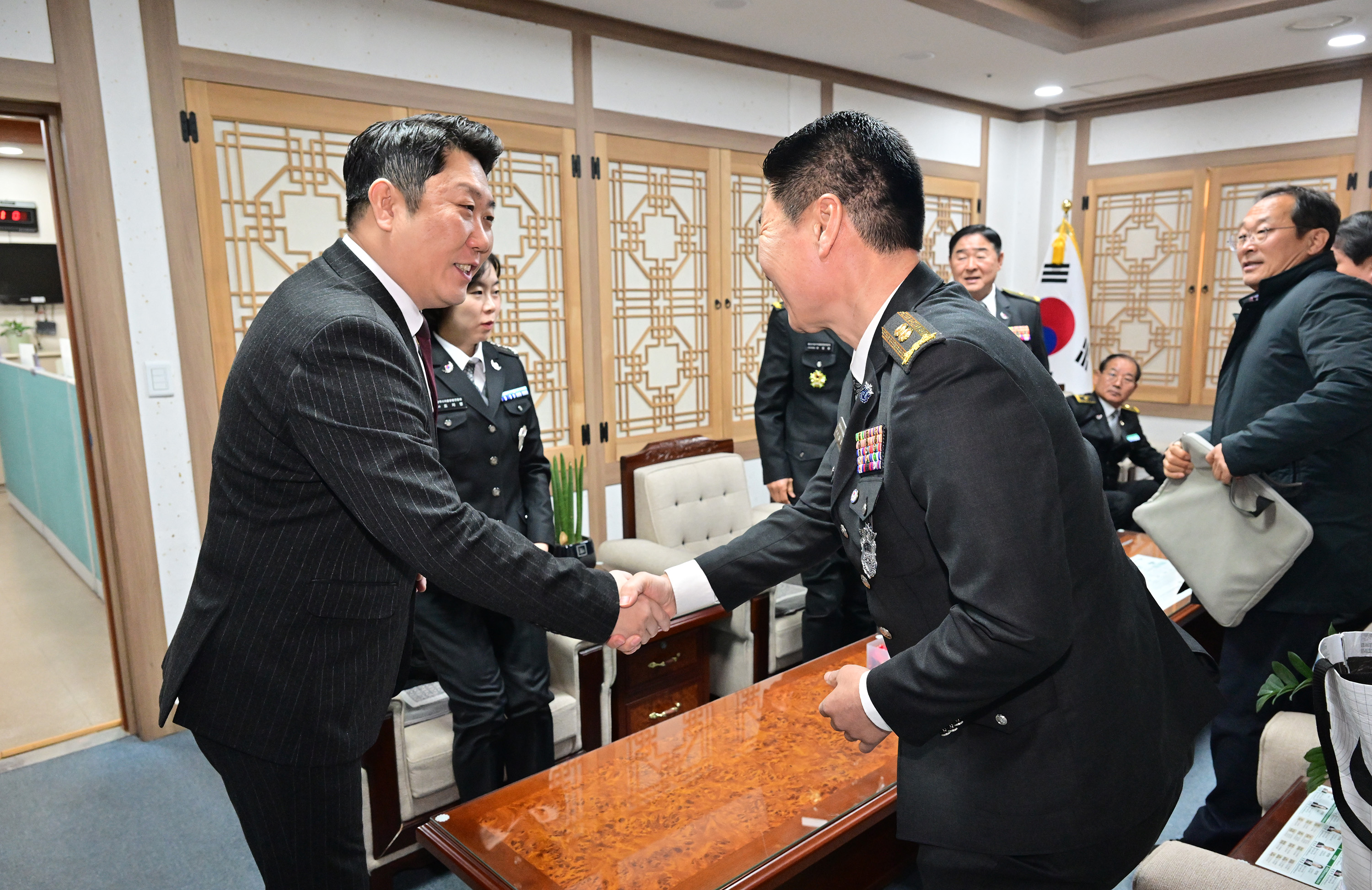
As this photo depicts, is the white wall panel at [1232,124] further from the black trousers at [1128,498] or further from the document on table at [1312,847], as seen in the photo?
the document on table at [1312,847]

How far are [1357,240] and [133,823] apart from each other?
13.0 feet

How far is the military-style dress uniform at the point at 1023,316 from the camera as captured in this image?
3.44 meters

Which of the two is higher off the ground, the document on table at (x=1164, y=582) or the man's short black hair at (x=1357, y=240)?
the man's short black hair at (x=1357, y=240)

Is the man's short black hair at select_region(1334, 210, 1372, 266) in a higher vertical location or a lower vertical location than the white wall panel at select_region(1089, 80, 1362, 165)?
lower

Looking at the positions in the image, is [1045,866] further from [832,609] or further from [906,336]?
[832,609]

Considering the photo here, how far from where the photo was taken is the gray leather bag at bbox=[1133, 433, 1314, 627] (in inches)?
79.2

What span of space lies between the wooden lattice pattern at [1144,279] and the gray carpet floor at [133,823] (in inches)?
133

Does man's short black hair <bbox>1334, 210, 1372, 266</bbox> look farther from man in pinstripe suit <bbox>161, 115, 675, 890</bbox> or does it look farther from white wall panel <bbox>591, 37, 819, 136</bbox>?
man in pinstripe suit <bbox>161, 115, 675, 890</bbox>

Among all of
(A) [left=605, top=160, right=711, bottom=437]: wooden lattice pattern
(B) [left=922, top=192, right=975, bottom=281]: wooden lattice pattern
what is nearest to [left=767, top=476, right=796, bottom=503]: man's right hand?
(A) [left=605, top=160, right=711, bottom=437]: wooden lattice pattern

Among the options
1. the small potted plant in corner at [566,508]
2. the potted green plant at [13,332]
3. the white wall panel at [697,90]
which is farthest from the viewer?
the potted green plant at [13,332]

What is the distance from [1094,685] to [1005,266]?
222 inches

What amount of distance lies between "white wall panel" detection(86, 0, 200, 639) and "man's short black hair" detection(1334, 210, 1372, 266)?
3634 mm

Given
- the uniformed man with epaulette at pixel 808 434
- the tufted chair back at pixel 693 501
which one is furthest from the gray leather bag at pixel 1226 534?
the tufted chair back at pixel 693 501

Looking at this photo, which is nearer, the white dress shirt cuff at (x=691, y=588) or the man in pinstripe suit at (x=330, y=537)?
the man in pinstripe suit at (x=330, y=537)
